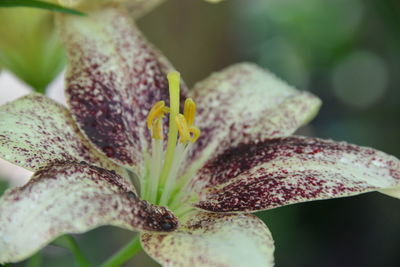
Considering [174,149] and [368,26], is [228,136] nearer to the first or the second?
[174,149]

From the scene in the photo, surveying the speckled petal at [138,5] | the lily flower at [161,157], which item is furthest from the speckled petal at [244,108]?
the speckled petal at [138,5]

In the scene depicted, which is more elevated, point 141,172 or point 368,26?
point 141,172

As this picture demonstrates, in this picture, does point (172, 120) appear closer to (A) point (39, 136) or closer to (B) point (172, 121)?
(B) point (172, 121)

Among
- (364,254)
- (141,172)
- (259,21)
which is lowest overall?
(364,254)

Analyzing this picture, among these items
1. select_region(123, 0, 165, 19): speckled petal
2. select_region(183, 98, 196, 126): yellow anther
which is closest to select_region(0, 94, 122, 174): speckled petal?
select_region(183, 98, 196, 126): yellow anther

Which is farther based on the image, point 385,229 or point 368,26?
point 385,229

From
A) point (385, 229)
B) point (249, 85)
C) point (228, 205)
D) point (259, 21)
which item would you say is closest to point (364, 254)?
point (385, 229)

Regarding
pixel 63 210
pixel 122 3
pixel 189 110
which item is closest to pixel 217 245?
pixel 63 210
